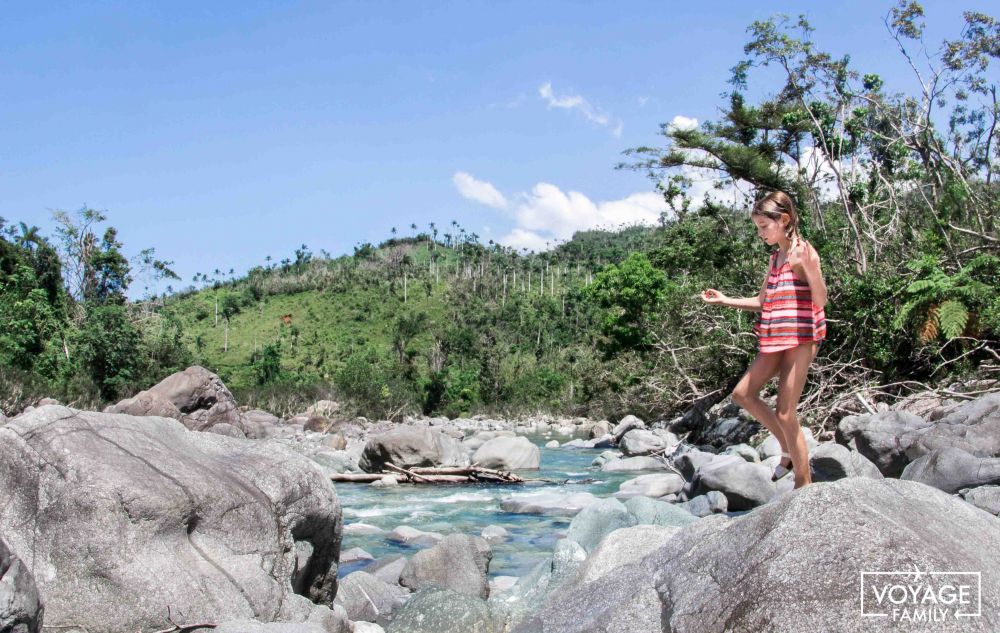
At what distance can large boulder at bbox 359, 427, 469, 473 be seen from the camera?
16094mm

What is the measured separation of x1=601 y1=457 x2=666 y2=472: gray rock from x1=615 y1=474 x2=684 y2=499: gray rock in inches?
146

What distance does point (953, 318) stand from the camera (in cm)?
1155

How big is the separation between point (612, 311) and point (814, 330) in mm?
31394

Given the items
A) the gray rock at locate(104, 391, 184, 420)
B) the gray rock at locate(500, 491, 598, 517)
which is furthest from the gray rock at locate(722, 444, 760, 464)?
the gray rock at locate(104, 391, 184, 420)

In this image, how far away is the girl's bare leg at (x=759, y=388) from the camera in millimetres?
4141

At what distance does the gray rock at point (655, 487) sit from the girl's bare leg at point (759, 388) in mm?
7250

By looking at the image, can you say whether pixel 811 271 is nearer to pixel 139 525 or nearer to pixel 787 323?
pixel 787 323

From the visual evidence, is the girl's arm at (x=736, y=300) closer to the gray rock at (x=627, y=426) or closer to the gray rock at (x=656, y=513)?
the gray rock at (x=656, y=513)

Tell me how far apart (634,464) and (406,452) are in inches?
174

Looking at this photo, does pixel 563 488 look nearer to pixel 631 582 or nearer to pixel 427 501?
pixel 427 501

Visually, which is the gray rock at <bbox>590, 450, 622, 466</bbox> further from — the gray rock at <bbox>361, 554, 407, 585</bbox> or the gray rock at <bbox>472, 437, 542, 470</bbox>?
the gray rock at <bbox>361, 554, 407, 585</bbox>

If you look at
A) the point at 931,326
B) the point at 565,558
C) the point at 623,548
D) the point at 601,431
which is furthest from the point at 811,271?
the point at 601,431

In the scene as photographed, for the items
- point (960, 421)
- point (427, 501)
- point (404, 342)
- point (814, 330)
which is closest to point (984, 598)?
point (814, 330)

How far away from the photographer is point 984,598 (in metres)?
2.83
